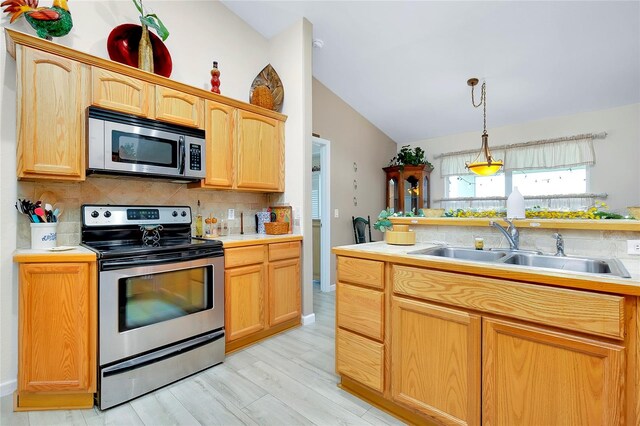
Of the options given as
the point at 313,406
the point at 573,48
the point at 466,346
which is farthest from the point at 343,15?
the point at 313,406

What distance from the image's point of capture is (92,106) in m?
1.92

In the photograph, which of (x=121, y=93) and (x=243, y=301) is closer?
(x=121, y=93)

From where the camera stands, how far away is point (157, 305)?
1.97 meters

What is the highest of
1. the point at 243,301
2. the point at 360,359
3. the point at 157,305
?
the point at 157,305

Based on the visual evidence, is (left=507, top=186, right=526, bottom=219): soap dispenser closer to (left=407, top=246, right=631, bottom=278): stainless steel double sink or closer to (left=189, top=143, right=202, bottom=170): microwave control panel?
(left=407, top=246, right=631, bottom=278): stainless steel double sink

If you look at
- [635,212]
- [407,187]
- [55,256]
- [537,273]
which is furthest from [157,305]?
[407,187]

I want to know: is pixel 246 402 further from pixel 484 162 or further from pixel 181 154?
pixel 484 162

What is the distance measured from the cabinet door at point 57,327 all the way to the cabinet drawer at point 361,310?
1461 millimetres

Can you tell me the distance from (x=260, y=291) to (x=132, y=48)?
2.26 m

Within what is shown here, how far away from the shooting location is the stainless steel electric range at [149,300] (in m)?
1.75

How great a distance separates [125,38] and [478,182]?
5.21 meters

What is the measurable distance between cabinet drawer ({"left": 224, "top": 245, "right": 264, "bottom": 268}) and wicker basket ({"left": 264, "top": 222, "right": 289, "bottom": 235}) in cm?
34

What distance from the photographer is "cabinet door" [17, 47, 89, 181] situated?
69.4 inches

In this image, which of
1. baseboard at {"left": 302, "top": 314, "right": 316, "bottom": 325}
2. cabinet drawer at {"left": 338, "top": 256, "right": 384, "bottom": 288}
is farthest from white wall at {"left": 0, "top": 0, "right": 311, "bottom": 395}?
cabinet drawer at {"left": 338, "top": 256, "right": 384, "bottom": 288}
